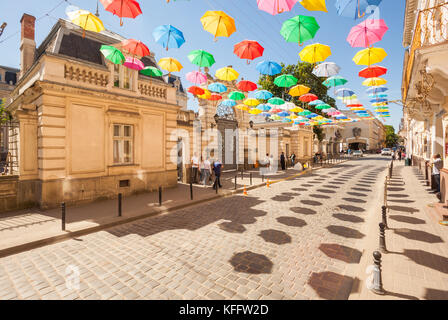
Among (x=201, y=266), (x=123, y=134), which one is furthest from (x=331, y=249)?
(x=123, y=134)

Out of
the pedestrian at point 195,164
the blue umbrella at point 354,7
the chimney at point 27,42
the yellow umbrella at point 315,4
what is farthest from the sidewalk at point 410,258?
the chimney at point 27,42

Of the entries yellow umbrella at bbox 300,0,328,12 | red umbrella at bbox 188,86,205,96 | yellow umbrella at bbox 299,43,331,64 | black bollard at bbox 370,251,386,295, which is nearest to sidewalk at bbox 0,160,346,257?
red umbrella at bbox 188,86,205,96

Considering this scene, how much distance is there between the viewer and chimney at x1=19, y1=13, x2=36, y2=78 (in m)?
10.8

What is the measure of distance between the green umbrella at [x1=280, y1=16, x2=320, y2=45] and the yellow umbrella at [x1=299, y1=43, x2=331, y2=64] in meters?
1.33

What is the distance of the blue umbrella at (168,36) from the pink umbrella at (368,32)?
7203 millimetres

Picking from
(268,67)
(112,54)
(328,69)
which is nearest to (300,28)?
(268,67)

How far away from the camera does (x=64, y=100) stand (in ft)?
29.4

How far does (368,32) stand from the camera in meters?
7.91

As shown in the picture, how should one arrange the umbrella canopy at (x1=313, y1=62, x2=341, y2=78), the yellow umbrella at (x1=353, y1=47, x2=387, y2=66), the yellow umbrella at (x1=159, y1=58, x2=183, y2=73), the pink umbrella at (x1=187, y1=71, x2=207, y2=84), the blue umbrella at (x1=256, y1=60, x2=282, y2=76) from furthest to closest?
the pink umbrella at (x1=187, y1=71, x2=207, y2=84)
the umbrella canopy at (x1=313, y1=62, x2=341, y2=78)
the blue umbrella at (x1=256, y1=60, x2=282, y2=76)
the yellow umbrella at (x1=159, y1=58, x2=183, y2=73)
the yellow umbrella at (x1=353, y1=47, x2=387, y2=66)

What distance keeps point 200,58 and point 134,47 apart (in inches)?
119

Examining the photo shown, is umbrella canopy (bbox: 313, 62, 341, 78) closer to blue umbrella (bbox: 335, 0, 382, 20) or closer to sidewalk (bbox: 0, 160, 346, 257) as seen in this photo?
blue umbrella (bbox: 335, 0, 382, 20)

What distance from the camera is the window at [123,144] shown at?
10.9m
